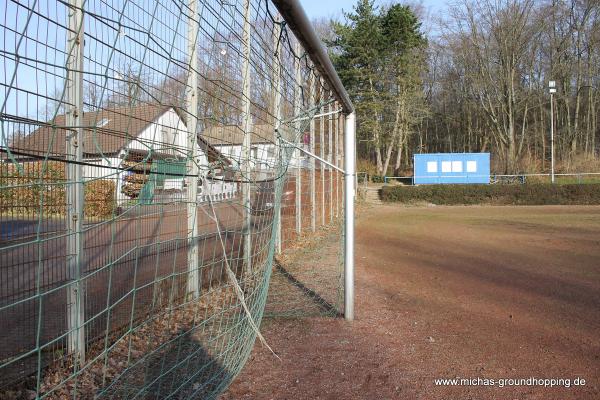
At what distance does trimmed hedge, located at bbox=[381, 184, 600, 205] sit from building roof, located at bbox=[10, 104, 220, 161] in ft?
80.3

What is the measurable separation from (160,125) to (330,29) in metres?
36.7

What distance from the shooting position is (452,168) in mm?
32031

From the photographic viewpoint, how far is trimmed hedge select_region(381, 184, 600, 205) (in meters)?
24.7

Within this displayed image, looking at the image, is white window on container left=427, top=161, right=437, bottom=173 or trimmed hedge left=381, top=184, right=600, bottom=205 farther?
white window on container left=427, top=161, right=437, bottom=173

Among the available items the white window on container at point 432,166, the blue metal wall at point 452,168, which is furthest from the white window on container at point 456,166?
the white window on container at point 432,166

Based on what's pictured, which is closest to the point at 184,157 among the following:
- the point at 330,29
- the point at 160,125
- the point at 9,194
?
the point at 160,125

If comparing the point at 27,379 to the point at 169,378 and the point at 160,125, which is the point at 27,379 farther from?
the point at 160,125

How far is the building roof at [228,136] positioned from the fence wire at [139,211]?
0.02m

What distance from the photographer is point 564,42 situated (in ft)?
121

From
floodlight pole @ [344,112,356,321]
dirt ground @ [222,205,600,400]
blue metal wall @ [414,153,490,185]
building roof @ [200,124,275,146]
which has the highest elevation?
blue metal wall @ [414,153,490,185]

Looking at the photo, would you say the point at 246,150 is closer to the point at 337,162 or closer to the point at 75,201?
the point at 75,201

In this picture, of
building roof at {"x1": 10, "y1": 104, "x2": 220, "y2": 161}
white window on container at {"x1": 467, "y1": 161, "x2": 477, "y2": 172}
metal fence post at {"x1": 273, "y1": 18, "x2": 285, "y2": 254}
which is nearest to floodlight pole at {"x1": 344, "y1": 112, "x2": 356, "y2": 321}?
metal fence post at {"x1": 273, "y1": 18, "x2": 285, "y2": 254}

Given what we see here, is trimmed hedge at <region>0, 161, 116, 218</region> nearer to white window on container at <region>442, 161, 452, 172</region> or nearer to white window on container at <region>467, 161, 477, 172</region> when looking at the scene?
white window on container at <region>442, 161, 452, 172</region>

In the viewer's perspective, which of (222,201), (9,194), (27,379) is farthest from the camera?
(222,201)
